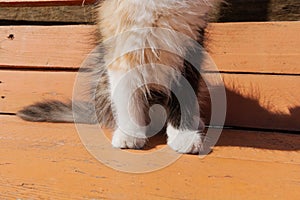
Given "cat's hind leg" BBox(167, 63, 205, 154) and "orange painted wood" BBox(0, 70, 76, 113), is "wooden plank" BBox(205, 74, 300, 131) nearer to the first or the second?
"cat's hind leg" BBox(167, 63, 205, 154)

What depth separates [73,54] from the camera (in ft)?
5.09

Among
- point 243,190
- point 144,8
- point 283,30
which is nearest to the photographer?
point 243,190

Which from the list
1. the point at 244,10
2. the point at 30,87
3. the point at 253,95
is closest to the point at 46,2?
the point at 30,87

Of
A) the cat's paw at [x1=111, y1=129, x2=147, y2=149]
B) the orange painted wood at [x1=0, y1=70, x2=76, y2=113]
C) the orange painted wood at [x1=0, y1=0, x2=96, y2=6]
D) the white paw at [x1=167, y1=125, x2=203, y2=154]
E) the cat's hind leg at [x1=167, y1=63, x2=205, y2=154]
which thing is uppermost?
the orange painted wood at [x1=0, y1=0, x2=96, y2=6]

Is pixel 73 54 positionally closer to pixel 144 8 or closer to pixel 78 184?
pixel 144 8

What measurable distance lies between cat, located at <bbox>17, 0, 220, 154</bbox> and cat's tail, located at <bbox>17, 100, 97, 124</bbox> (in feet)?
0.52

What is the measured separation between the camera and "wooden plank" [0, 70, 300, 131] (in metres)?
1.38

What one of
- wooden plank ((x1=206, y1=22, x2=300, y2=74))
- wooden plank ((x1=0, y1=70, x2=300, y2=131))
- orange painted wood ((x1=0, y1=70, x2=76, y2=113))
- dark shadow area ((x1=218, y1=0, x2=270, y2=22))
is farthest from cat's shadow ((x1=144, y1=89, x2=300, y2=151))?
orange painted wood ((x1=0, y1=70, x2=76, y2=113))

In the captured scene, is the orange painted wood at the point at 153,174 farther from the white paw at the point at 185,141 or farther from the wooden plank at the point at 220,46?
the wooden plank at the point at 220,46

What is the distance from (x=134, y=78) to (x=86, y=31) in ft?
1.61

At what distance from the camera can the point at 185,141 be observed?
1113 mm

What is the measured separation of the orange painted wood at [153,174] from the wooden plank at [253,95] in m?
0.20

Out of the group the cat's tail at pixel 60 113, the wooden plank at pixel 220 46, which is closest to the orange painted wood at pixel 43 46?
the wooden plank at pixel 220 46

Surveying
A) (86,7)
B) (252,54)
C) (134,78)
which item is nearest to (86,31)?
(86,7)
